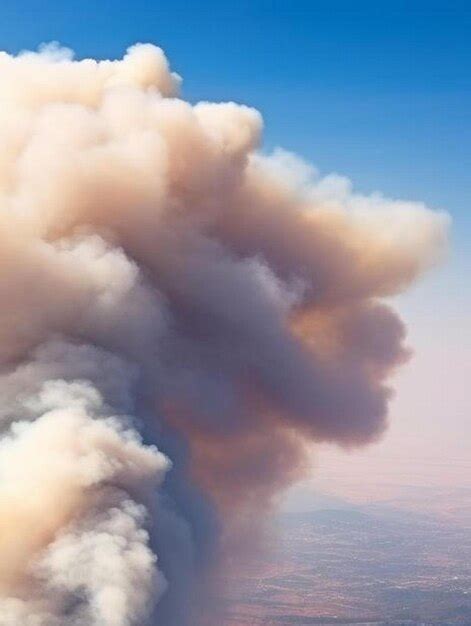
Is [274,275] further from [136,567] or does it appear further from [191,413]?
[136,567]

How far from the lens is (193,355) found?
35.9 meters

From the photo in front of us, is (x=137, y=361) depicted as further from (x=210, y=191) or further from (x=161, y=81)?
(x=161, y=81)

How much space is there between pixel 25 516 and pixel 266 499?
21168 mm

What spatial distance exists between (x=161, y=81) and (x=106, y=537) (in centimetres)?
2172

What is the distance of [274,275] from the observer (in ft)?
129

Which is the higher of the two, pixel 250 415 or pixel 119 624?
pixel 250 415

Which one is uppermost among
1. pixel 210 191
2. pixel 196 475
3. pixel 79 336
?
pixel 210 191

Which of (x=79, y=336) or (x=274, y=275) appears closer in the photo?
(x=79, y=336)

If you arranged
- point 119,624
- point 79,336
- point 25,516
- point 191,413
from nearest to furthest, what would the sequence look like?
point 119,624 < point 25,516 < point 79,336 < point 191,413

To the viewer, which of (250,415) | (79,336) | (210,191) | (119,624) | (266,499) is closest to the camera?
(119,624)

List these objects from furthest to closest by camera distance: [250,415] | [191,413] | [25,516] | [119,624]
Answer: [250,415] < [191,413] < [25,516] < [119,624]

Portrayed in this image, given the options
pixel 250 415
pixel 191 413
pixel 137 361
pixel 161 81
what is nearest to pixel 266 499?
pixel 250 415

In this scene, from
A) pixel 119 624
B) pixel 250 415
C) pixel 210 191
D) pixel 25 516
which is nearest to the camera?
pixel 119 624

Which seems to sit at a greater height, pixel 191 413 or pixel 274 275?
pixel 274 275
